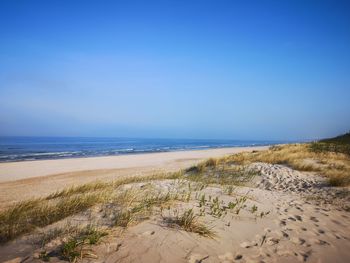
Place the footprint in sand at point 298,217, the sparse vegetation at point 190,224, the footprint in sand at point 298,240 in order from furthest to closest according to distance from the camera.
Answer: the footprint in sand at point 298,217, the footprint in sand at point 298,240, the sparse vegetation at point 190,224

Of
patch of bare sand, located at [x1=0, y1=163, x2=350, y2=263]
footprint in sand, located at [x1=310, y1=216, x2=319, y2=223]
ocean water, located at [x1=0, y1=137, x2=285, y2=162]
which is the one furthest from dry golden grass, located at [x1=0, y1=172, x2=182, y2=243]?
ocean water, located at [x1=0, y1=137, x2=285, y2=162]

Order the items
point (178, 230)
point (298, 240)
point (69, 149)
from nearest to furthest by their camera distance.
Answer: point (178, 230), point (298, 240), point (69, 149)

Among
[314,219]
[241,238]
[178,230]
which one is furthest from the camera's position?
[314,219]

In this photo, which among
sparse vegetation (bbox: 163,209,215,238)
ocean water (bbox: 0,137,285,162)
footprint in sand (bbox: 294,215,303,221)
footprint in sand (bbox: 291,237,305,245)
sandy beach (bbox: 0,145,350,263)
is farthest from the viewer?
ocean water (bbox: 0,137,285,162)

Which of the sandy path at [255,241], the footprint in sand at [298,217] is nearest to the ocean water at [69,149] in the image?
the sandy path at [255,241]

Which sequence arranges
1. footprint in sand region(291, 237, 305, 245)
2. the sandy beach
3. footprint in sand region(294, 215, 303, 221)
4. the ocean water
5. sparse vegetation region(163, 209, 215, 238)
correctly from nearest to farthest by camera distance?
the sandy beach
sparse vegetation region(163, 209, 215, 238)
footprint in sand region(291, 237, 305, 245)
footprint in sand region(294, 215, 303, 221)
the ocean water

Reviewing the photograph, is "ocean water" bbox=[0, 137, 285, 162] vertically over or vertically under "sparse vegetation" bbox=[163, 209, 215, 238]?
under

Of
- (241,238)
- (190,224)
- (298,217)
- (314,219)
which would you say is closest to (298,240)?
(241,238)

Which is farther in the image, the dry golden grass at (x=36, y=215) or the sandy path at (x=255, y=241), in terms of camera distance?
the dry golden grass at (x=36, y=215)

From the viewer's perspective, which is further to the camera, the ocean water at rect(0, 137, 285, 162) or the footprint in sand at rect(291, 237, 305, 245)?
the ocean water at rect(0, 137, 285, 162)

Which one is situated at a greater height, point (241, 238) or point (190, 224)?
point (190, 224)

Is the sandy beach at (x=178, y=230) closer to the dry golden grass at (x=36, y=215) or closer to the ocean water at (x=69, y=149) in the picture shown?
the dry golden grass at (x=36, y=215)

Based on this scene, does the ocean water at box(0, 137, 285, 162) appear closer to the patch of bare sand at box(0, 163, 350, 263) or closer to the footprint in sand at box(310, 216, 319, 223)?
the patch of bare sand at box(0, 163, 350, 263)

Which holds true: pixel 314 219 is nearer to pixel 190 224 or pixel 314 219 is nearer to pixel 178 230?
pixel 190 224
